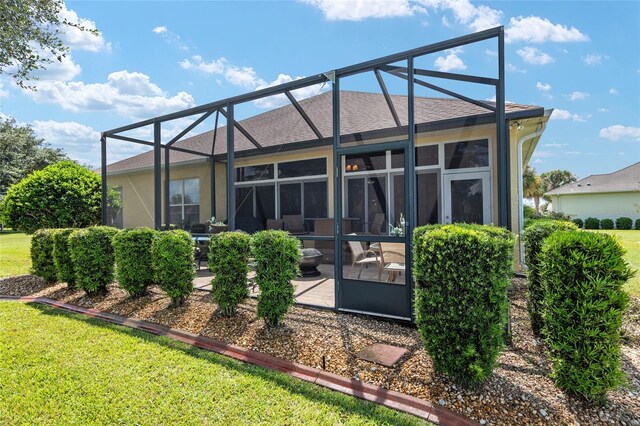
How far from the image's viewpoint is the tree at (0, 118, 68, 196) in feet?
96.0

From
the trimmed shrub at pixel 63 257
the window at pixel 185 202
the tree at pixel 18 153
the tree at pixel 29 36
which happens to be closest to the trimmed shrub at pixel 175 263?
the trimmed shrub at pixel 63 257

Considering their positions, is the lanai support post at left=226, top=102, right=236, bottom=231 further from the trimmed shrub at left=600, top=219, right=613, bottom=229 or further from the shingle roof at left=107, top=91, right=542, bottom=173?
the trimmed shrub at left=600, top=219, right=613, bottom=229

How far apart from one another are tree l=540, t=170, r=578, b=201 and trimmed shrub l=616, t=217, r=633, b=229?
76.8 ft

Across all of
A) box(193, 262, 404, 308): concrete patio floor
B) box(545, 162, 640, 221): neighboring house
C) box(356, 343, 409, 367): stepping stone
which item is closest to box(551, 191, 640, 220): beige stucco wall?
box(545, 162, 640, 221): neighboring house

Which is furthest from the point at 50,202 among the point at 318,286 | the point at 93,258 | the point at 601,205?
the point at 601,205

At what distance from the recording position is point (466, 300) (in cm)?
283

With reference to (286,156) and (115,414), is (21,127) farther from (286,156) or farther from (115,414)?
(115,414)

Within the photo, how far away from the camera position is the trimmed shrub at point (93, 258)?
19.4 ft

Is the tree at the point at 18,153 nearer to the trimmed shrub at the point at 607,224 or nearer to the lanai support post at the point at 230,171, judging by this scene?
the lanai support post at the point at 230,171

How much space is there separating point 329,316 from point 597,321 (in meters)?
3.07

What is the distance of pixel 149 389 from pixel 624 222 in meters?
32.2

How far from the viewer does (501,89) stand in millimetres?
4066

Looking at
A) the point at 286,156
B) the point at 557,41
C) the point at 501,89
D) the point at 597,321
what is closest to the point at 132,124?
the point at 286,156

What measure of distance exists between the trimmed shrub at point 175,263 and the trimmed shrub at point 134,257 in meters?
0.52
